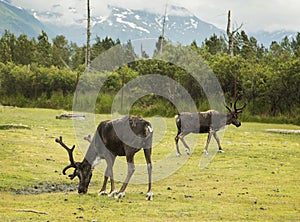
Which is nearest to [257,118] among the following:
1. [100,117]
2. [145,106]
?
[145,106]

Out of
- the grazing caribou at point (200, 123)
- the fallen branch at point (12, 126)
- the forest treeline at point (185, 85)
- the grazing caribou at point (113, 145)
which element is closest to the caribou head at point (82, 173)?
the grazing caribou at point (113, 145)

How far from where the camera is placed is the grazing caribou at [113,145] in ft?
38.4

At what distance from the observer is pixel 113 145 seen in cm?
1198

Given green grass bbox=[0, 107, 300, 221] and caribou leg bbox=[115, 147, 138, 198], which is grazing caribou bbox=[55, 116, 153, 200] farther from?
green grass bbox=[0, 107, 300, 221]

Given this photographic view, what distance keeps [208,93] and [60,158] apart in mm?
19890

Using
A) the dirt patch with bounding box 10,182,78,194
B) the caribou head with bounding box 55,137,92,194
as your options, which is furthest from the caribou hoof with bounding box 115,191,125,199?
the dirt patch with bounding box 10,182,78,194

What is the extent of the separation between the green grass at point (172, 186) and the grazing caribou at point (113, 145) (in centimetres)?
52

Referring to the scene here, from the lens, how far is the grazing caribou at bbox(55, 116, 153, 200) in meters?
11.7

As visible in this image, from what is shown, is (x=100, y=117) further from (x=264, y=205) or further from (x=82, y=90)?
(x=264, y=205)

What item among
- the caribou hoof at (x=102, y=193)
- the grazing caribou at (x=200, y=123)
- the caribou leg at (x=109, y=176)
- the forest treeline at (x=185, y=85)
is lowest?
the caribou hoof at (x=102, y=193)

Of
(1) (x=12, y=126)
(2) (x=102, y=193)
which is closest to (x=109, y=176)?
(2) (x=102, y=193)

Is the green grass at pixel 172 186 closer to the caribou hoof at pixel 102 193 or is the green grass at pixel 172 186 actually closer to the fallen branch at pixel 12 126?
the caribou hoof at pixel 102 193

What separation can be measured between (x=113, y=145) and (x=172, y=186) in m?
2.19

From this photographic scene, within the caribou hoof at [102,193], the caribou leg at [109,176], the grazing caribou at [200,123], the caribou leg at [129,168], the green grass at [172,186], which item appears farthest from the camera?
the grazing caribou at [200,123]
